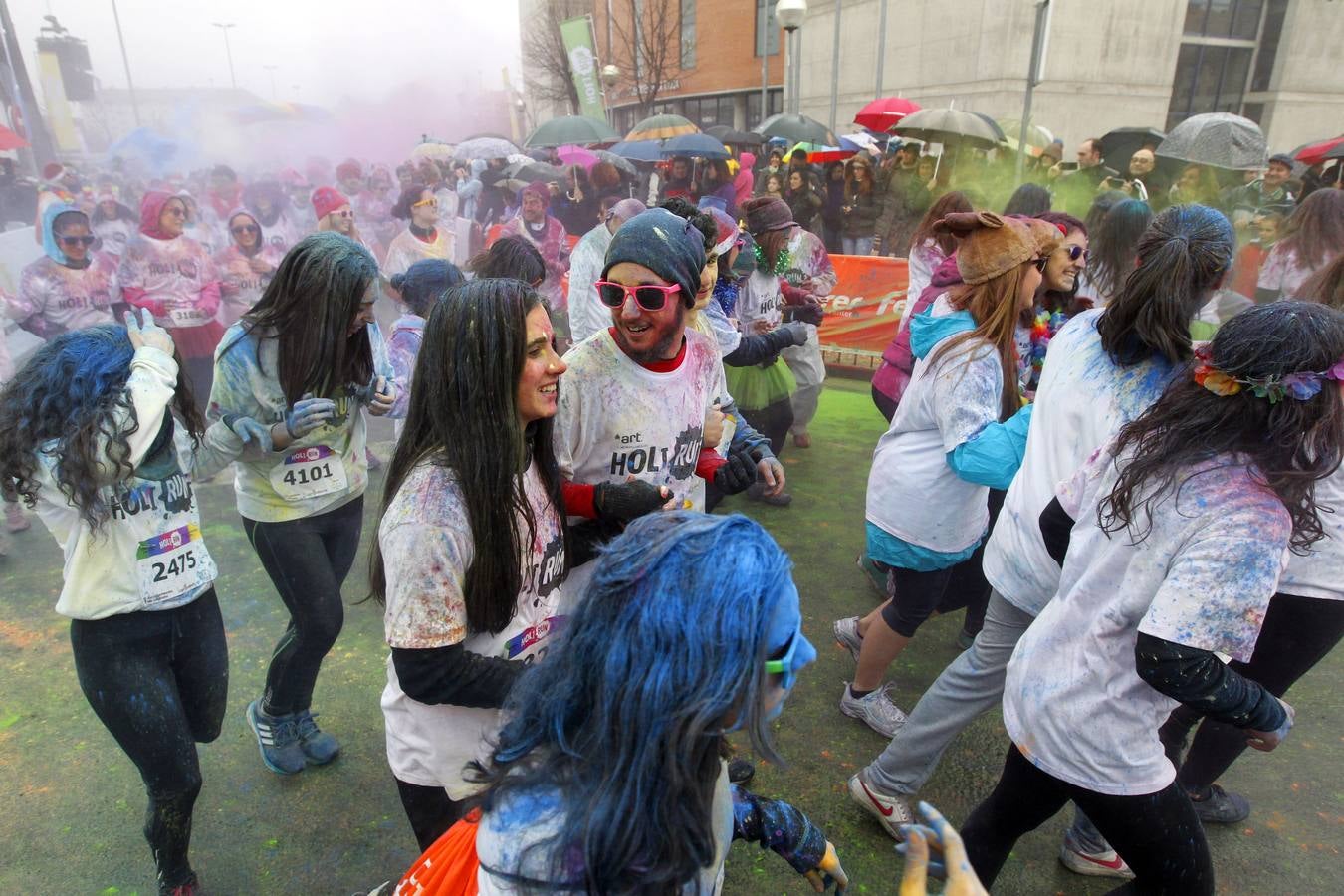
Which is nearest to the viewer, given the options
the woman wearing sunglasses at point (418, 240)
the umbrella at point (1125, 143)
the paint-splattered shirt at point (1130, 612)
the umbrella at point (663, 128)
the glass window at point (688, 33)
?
the paint-splattered shirt at point (1130, 612)

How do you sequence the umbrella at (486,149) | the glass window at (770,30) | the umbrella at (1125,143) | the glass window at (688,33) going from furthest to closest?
the glass window at (688,33) → the glass window at (770,30) → the umbrella at (486,149) → the umbrella at (1125,143)

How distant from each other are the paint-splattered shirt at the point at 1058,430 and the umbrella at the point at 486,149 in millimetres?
14147

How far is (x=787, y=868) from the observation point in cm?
255

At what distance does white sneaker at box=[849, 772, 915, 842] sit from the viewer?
2.62 m

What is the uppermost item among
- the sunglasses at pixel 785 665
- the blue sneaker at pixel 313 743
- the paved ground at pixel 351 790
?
the sunglasses at pixel 785 665

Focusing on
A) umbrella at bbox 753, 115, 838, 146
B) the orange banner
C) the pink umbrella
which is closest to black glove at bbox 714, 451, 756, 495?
the orange banner

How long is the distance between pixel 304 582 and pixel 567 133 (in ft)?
45.7

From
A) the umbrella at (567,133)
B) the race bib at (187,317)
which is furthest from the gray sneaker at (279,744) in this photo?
the umbrella at (567,133)

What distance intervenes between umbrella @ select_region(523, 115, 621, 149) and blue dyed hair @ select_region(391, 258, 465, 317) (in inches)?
441

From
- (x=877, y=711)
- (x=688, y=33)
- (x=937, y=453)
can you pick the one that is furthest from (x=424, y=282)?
(x=688, y=33)

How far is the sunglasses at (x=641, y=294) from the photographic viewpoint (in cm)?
230

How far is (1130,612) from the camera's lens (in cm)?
171

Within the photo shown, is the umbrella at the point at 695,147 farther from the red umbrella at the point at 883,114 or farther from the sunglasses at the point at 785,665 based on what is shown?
the sunglasses at the point at 785,665

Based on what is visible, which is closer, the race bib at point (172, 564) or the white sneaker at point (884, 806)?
the race bib at point (172, 564)
